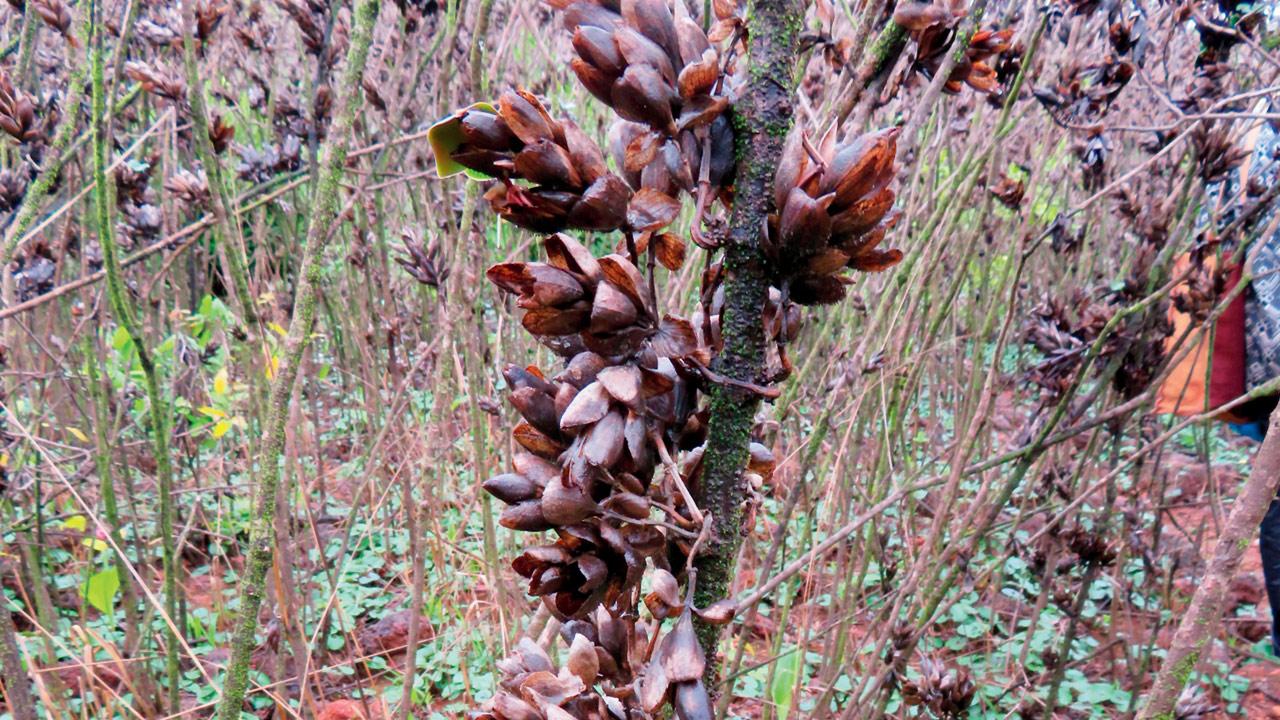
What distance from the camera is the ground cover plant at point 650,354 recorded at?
0.52m

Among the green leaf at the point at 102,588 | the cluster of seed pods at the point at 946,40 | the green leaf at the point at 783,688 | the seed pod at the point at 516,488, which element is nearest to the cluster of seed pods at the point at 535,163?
the seed pod at the point at 516,488

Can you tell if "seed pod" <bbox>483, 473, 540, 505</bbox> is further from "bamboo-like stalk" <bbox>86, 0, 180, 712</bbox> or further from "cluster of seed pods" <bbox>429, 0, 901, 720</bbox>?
"bamboo-like stalk" <bbox>86, 0, 180, 712</bbox>

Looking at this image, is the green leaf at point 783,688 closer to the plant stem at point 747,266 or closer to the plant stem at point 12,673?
the plant stem at point 12,673

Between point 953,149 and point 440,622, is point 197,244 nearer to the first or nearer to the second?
point 440,622

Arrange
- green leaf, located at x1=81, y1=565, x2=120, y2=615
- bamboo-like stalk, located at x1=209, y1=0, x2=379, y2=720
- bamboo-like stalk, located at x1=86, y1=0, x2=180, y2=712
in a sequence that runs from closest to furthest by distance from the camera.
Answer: bamboo-like stalk, located at x1=209, y1=0, x2=379, y2=720 < bamboo-like stalk, located at x1=86, y1=0, x2=180, y2=712 < green leaf, located at x1=81, y1=565, x2=120, y2=615

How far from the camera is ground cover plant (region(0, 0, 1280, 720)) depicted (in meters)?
0.52

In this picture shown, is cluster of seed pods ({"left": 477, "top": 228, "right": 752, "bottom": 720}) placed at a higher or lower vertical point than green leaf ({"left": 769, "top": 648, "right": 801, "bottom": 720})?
higher

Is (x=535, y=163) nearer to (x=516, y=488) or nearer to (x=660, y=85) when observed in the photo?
(x=660, y=85)

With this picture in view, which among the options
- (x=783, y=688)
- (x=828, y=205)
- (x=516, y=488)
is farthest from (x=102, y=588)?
(x=828, y=205)

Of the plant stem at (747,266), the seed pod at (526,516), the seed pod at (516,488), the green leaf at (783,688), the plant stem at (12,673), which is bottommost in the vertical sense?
the green leaf at (783,688)

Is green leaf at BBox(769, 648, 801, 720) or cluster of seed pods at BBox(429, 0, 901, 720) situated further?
green leaf at BBox(769, 648, 801, 720)

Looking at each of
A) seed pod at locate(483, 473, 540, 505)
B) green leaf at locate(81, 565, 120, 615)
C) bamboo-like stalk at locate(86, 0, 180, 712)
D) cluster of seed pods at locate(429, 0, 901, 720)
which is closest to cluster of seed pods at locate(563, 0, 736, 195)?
cluster of seed pods at locate(429, 0, 901, 720)

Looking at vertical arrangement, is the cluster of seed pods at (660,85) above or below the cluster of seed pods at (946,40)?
below

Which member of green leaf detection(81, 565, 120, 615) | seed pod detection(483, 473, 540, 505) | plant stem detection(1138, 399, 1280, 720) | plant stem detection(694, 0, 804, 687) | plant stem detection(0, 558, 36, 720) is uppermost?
plant stem detection(694, 0, 804, 687)
